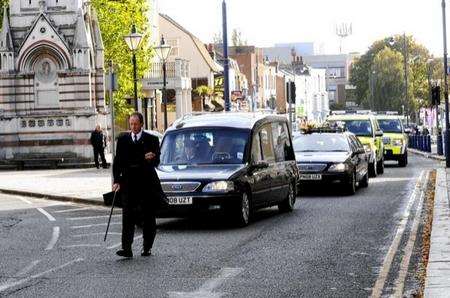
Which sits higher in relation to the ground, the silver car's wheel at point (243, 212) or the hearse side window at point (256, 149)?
the hearse side window at point (256, 149)

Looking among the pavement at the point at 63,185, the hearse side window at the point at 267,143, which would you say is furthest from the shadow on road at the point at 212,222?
the pavement at the point at 63,185

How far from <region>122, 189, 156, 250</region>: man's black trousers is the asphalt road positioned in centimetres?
28

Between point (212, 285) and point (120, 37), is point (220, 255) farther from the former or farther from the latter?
point (120, 37)

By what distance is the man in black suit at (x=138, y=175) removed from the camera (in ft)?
45.5

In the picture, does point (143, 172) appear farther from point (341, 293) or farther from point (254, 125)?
point (254, 125)

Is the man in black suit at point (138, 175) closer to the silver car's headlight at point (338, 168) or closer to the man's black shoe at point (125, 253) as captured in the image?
the man's black shoe at point (125, 253)

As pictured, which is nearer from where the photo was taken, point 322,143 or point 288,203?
point 288,203

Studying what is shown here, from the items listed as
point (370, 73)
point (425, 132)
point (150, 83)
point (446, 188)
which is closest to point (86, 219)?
point (446, 188)

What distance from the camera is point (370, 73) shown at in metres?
126

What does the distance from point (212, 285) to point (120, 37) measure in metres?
49.4

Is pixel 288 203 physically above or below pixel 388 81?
below

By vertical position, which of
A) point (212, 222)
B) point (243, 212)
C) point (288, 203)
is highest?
point (243, 212)

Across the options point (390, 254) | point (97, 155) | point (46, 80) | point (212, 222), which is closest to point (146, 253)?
point (390, 254)

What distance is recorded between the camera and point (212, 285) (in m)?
11.2
